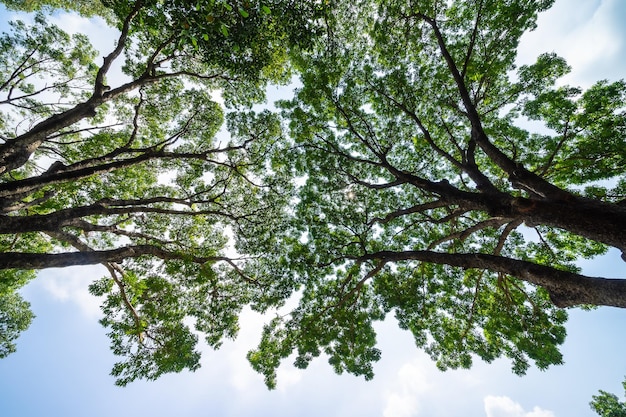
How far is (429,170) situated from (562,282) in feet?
20.7

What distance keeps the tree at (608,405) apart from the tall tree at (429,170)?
37.5ft

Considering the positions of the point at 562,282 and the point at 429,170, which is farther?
the point at 429,170

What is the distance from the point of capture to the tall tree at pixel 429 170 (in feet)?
23.7

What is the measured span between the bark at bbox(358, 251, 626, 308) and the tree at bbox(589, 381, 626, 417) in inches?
653

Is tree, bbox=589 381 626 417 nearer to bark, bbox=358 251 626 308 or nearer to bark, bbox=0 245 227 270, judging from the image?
bark, bbox=358 251 626 308

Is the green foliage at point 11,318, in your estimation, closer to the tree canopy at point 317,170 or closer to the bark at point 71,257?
the tree canopy at point 317,170

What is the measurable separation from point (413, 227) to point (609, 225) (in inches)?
267

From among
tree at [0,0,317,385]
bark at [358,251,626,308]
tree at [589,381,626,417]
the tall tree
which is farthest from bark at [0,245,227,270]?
tree at [589,381,626,417]

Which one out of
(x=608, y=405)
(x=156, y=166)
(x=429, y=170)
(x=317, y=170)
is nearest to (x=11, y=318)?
(x=156, y=166)

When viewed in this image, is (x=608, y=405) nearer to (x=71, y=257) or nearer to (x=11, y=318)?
(x=71, y=257)

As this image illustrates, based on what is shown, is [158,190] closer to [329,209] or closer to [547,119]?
[329,209]

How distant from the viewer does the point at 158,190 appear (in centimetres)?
1057

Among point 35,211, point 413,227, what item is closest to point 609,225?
point 413,227

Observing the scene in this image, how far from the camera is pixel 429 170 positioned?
32.4 feet
